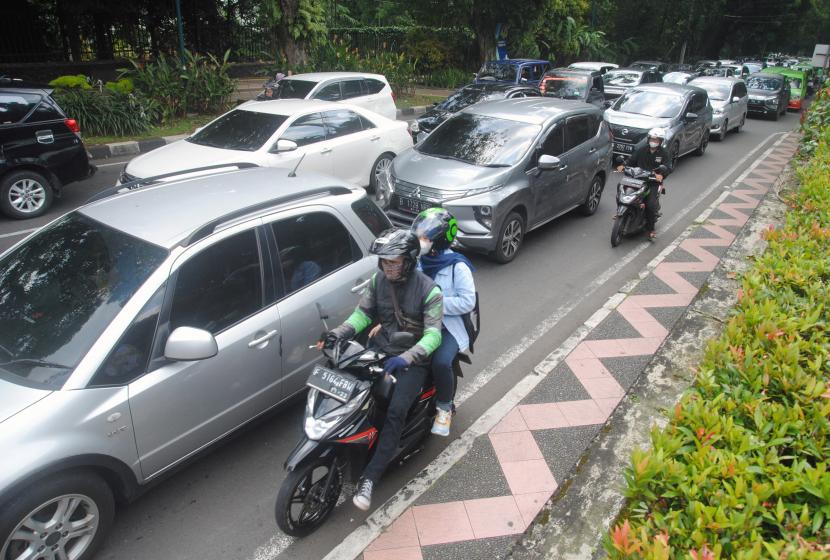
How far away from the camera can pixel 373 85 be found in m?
13.8

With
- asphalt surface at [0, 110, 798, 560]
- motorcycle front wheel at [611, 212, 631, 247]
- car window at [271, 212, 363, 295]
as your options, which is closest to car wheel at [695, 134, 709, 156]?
asphalt surface at [0, 110, 798, 560]

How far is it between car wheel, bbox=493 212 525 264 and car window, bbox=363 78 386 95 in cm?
728

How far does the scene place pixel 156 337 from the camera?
10.7 ft

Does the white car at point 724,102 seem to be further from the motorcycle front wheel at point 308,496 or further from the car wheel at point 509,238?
the motorcycle front wheel at point 308,496

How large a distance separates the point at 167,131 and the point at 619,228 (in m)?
10.7

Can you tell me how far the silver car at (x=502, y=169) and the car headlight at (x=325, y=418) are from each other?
4.06m

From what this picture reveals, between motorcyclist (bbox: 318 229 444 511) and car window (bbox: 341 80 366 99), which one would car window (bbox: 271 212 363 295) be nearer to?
motorcyclist (bbox: 318 229 444 511)

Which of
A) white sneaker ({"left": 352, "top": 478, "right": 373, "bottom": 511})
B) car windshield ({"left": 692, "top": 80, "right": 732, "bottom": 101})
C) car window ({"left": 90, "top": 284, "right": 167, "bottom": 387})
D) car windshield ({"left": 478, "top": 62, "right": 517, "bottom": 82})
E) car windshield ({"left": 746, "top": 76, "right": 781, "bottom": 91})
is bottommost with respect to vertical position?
car windshield ({"left": 746, "top": 76, "right": 781, "bottom": 91})

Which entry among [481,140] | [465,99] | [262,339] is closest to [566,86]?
[465,99]

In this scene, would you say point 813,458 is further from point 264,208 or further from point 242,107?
point 242,107

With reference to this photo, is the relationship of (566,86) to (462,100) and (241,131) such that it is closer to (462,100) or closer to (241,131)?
(462,100)

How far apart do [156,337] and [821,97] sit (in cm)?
1603

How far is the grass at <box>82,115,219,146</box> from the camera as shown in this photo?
42.2ft

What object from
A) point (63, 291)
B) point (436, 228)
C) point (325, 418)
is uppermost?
point (436, 228)
